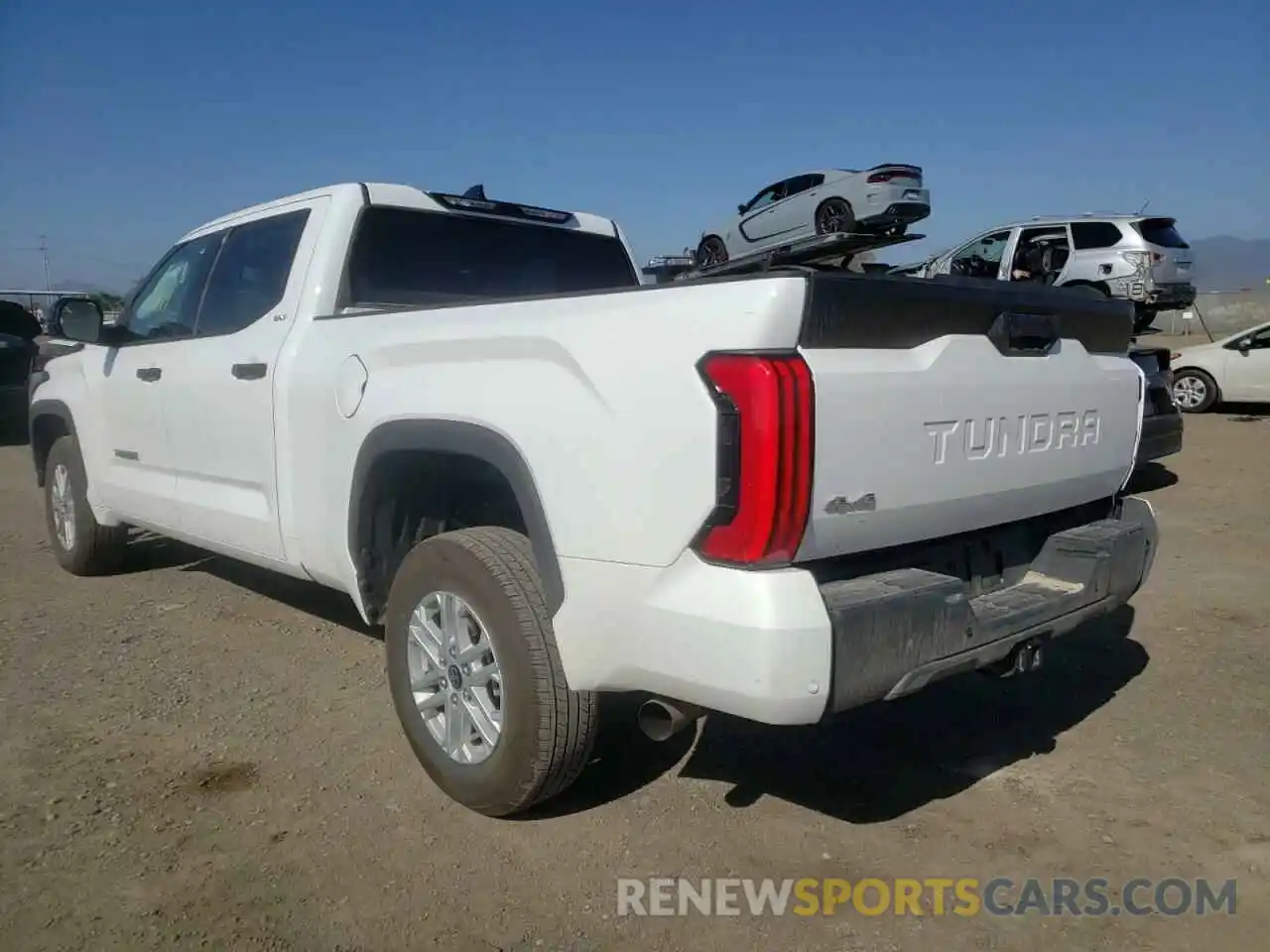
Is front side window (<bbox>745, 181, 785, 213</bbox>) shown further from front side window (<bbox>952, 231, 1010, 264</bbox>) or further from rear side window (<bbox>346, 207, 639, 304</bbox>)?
rear side window (<bbox>346, 207, 639, 304</bbox>)

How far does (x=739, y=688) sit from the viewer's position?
7.30ft

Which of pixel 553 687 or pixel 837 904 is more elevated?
pixel 553 687

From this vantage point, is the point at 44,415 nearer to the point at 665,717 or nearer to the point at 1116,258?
the point at 665,717

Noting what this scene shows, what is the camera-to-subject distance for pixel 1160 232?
554 inches

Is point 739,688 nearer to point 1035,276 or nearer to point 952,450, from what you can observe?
point 952,450

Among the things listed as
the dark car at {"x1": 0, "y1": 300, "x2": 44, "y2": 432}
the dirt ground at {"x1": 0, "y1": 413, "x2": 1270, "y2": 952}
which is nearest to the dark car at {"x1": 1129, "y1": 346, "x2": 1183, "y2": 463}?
the dirt ground at {"x1": 0, "y1": 413, "x2": 1270, "y2": 952}

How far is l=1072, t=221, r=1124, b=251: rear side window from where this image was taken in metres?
14.0

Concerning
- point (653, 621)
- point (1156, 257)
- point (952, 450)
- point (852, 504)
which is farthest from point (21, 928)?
point (1156, 257)

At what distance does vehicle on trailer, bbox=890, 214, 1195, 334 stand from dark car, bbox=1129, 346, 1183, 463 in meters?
5.67

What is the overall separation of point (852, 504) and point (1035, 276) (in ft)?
8.25

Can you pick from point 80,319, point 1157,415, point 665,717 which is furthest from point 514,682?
point 1157,415

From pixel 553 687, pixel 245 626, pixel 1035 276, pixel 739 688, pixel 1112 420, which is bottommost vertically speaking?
pixel 245 626

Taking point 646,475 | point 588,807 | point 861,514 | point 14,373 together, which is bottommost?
point 588,807

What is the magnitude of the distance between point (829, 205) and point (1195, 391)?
6.08 metres
